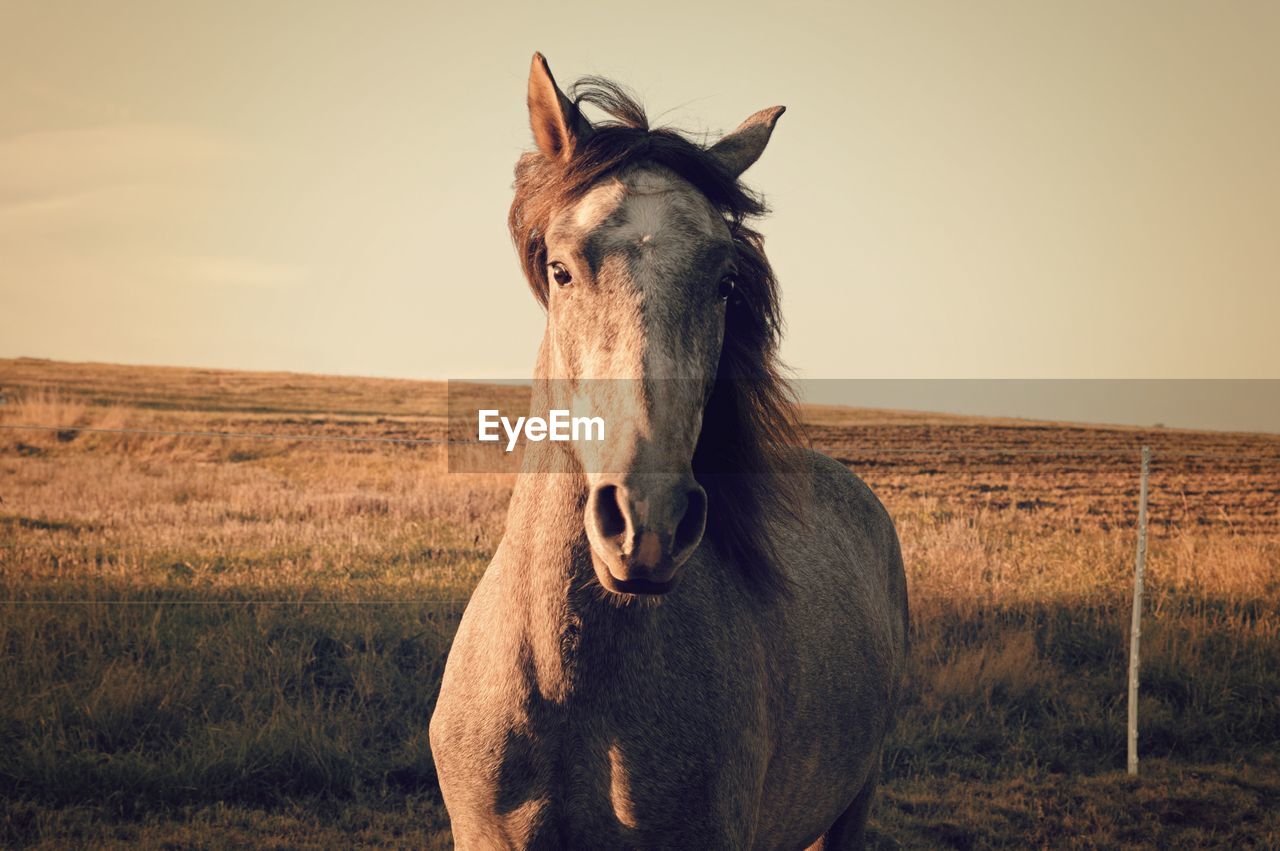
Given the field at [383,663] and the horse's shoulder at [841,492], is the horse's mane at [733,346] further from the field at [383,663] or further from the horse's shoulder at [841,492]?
the field at [383,663]

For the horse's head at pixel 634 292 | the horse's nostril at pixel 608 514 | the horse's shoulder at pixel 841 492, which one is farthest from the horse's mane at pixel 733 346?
the horse's shoulder at pixel 841 492

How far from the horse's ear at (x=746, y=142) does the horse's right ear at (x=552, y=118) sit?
0.38 m

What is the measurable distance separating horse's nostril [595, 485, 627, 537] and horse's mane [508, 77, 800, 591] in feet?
2.26

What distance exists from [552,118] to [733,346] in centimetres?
78

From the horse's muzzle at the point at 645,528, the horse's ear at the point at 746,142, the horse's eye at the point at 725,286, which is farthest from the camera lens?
the horse's ear at the point at 746,142

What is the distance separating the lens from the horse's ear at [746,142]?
7.41 feet

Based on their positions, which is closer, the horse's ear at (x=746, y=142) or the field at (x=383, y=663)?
the horse's ear at (x=746, y=142)

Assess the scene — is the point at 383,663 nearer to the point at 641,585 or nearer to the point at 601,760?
the point at 601,760

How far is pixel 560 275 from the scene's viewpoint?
1904 millimetres

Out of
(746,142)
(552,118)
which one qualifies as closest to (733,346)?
(746,142)

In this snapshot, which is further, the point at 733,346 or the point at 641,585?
the point at 733,346

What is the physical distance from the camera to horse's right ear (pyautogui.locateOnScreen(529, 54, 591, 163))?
6.66 ft

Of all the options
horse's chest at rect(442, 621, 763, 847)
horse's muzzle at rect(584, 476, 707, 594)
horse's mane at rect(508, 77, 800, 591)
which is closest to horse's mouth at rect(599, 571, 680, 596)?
horse's muzzle at rect(584, 476, 707, 594)

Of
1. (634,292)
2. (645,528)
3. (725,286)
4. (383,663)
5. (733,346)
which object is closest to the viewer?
(645,528)
